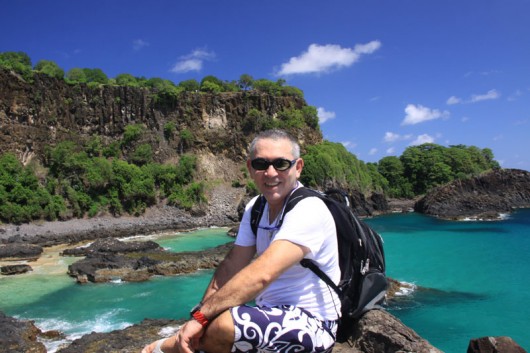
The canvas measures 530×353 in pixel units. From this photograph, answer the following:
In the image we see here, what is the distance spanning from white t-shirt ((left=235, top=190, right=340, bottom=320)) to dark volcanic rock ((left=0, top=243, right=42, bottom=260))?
77.4 feet

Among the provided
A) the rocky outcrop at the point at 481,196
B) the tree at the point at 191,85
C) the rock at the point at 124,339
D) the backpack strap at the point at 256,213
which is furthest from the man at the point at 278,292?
the tree at the point at 191,85

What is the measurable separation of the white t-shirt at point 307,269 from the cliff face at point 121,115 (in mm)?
40211

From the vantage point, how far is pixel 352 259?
2625mm

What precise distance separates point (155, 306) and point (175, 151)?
111 feet

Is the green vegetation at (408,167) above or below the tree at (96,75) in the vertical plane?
below

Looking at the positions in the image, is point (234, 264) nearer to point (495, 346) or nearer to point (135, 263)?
point (495, 346)

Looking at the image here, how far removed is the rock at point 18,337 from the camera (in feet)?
29.9

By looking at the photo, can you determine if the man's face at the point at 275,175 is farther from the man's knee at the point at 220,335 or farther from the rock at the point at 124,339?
the rock at the point at 124,339

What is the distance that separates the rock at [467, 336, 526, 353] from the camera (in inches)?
189

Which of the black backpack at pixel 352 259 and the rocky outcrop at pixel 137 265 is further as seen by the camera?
the rocky outcrop at pixel 137 265

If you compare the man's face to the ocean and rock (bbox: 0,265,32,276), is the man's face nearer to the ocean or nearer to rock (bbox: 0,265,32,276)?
the ocean

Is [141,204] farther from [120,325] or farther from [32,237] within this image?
[120,325]

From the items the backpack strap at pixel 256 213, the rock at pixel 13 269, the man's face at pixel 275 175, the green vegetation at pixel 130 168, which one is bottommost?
the rock at pixel 13 269

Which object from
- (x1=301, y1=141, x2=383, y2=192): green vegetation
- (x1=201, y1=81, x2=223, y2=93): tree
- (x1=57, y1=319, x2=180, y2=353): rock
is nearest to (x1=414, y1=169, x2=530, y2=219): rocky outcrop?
(x1=301, y1=141, x2=383, y2=192): green vegetation
